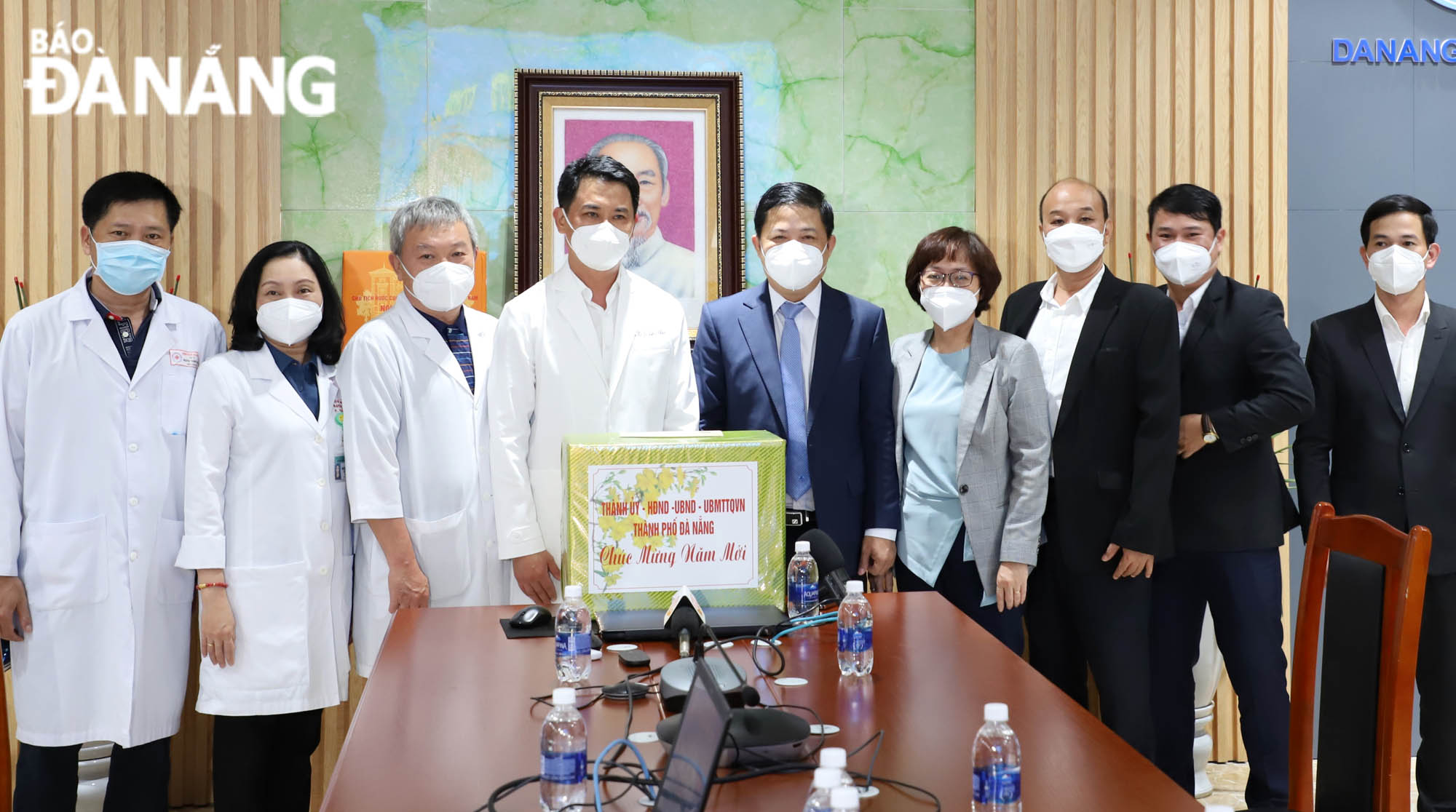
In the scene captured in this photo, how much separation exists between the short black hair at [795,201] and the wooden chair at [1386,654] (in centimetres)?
165

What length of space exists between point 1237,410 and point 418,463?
2.36 meters

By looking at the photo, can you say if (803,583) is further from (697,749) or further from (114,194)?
(114,194)

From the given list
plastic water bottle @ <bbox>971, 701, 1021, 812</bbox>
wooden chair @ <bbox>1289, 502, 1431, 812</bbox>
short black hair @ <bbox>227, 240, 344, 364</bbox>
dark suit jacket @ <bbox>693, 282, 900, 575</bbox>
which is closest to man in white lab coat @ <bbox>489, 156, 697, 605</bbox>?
dark suit jacket @ <bbox>693, 282, 900, 575</bbox>

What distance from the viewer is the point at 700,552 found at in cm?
215

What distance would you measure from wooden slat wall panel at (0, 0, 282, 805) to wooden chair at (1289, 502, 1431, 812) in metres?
3.43

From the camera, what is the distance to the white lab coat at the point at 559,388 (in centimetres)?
295

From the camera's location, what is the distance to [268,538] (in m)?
2.94

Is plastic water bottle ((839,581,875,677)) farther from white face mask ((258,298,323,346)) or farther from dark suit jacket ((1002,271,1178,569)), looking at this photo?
white face mask ((258,298,323,346))

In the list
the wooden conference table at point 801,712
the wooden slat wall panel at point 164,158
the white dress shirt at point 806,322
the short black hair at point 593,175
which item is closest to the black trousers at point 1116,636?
the white dress shirt at point 806,322

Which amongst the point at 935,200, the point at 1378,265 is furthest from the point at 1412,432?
the point at 935,200

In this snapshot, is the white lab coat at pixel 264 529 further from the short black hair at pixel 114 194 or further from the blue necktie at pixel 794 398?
the blue necktie at pixel 794 398

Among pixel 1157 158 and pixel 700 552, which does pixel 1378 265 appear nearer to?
pixel 1157 158

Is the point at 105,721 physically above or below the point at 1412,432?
below

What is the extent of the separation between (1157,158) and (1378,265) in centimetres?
98
